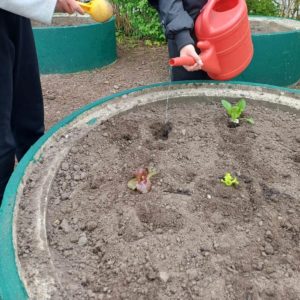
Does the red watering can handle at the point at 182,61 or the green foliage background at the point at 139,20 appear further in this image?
the green foliage background at the point at 139,20

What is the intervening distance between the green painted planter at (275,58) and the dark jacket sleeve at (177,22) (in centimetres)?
117

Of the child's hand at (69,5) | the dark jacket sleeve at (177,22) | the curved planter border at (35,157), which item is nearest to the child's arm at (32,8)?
the child's hand at (69,5)

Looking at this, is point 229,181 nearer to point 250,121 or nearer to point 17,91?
point 250,121

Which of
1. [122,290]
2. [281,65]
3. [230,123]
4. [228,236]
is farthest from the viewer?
[281,65]

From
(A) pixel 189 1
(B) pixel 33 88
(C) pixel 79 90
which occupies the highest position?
(A) pixel 189 1

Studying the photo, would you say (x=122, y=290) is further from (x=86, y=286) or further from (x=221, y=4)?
(x=221, y=4)

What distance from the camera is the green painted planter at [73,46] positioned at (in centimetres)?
307

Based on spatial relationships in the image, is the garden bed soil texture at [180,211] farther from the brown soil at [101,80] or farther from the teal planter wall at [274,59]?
the brown soil at [101,80]

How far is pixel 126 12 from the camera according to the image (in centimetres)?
372

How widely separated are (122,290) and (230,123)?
896 millimetres

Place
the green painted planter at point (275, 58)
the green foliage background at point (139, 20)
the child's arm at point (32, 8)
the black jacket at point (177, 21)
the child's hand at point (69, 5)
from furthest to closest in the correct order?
the green foliage background at point (139, 20)
the green painted planter at point (275, 58)
the black jacket at point (177, 21)
the child's hand at point (69, 5)
the child's arm at point (32, 8)

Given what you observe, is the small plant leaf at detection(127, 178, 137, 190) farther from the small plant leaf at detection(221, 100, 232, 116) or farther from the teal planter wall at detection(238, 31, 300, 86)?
the teal planter wall at detection(238, 31, 300, 86)

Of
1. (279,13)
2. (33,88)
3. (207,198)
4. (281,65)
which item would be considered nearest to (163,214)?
(207,198)

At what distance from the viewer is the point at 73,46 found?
124 inches
